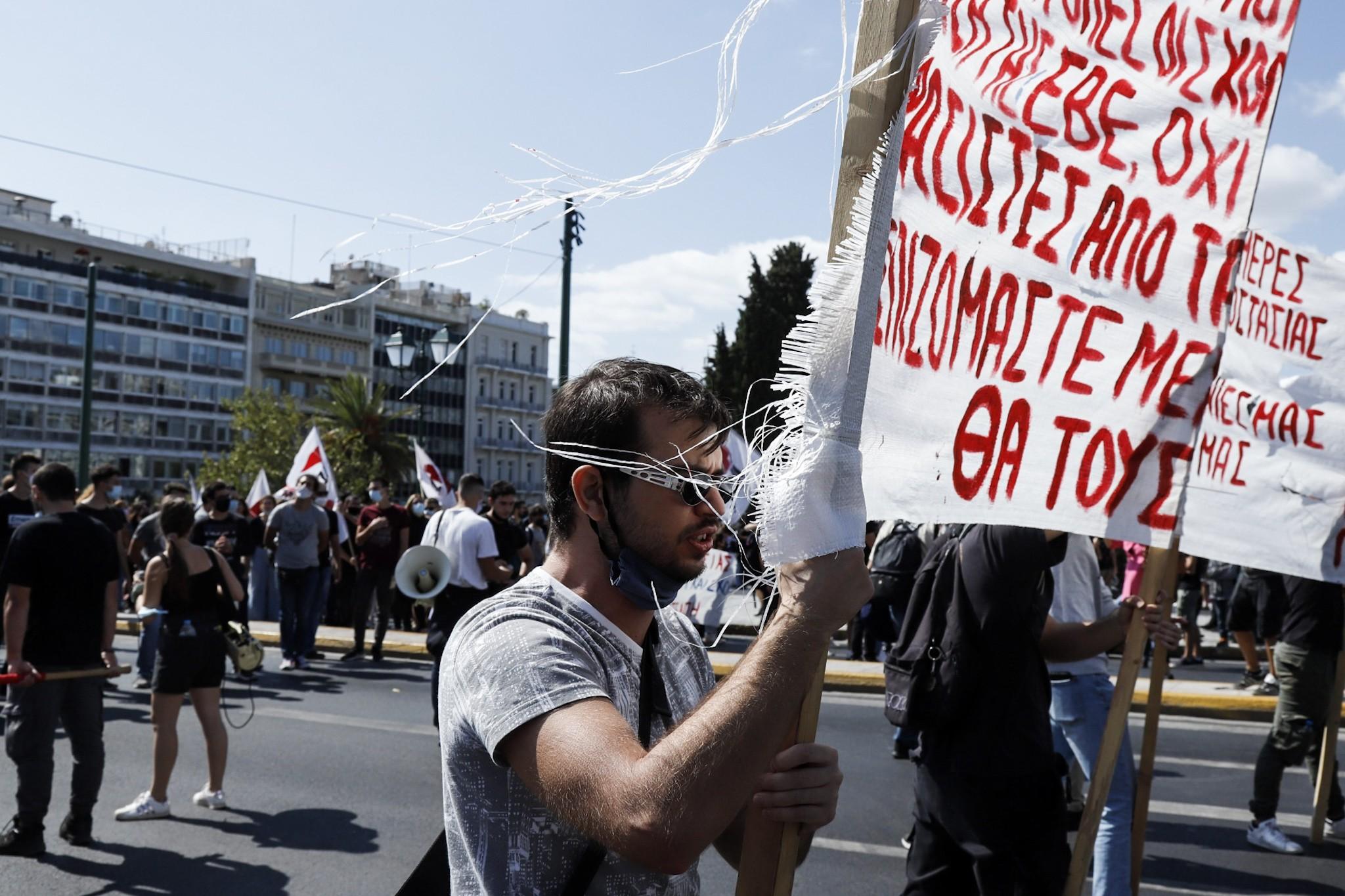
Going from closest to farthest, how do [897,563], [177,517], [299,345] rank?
1. [177,517]
2. [897,563]
3. [299,345]

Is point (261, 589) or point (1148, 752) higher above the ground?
point (1148, 752)

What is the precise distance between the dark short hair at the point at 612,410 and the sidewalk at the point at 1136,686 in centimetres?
658

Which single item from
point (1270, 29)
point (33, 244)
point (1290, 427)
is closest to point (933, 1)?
point (1270, 29)

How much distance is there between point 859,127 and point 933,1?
20 centimetres

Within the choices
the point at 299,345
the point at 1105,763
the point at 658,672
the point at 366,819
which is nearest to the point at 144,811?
the point at 366,819

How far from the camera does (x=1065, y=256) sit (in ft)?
7.96

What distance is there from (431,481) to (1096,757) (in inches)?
518

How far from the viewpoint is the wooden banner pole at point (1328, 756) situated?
621cm

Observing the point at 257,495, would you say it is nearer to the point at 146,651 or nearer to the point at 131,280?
the point at 146,651

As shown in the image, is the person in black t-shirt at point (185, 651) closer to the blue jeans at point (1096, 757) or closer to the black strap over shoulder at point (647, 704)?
the blue jeans at point (1096, 757)

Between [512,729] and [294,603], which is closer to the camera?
[512,729]

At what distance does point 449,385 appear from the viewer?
98.9 m

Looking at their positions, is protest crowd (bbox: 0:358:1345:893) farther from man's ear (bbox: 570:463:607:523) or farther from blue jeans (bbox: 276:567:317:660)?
blue jeans (bbox: 276:567:317:660)

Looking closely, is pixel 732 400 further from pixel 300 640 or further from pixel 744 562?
pixel 300 640
